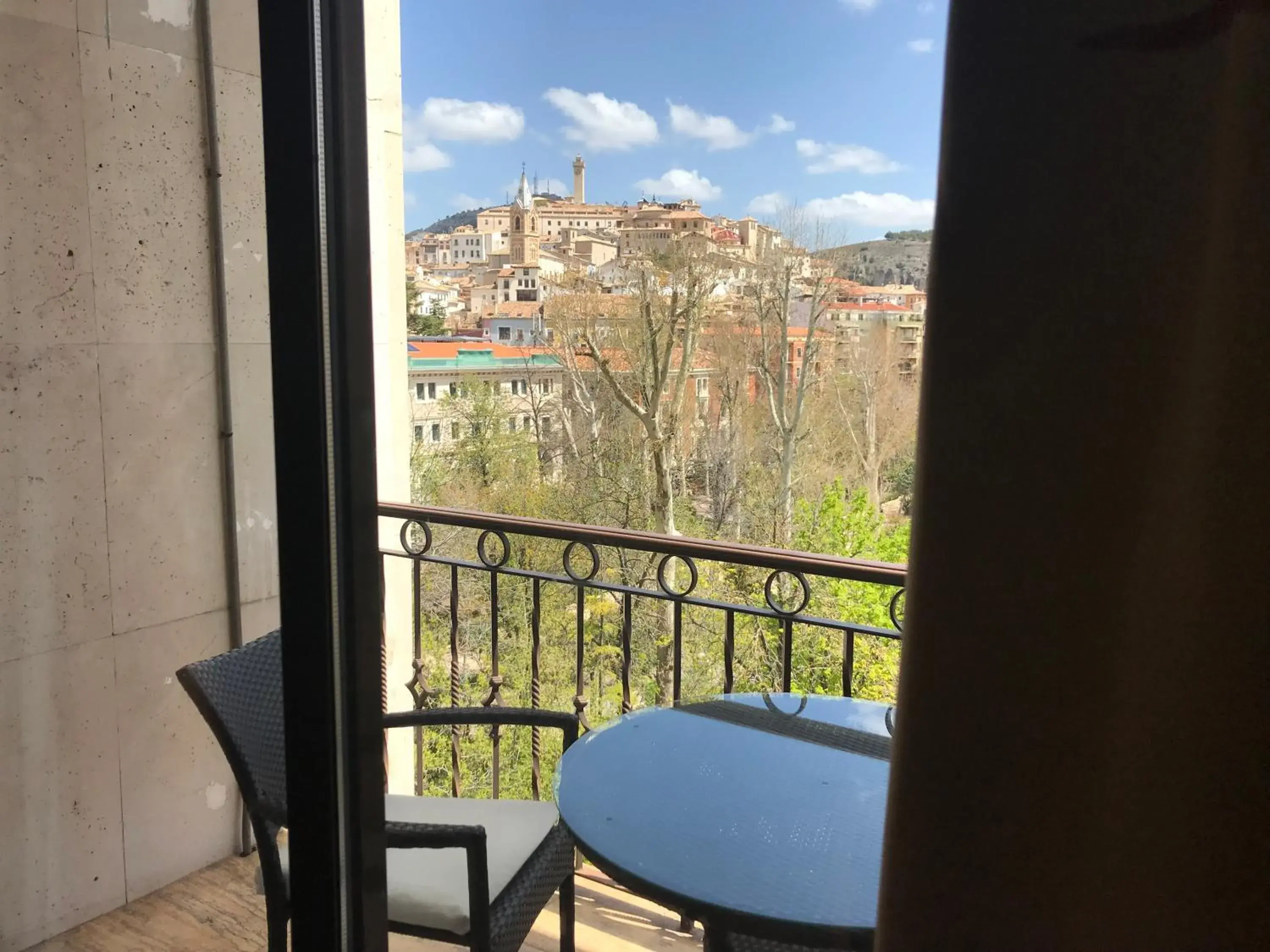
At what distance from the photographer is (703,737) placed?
162cm

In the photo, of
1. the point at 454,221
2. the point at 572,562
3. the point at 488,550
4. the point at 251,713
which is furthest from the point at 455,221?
the point at 251,713

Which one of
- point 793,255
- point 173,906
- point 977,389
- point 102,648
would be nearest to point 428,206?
point 793,255

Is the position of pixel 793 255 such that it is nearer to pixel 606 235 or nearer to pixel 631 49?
pixel 606 235

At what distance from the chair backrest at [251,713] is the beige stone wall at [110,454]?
0.11 meters

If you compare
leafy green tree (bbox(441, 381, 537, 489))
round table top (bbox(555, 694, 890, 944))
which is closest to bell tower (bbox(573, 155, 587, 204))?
leafy green tree (bbox(441, 381, 537, 489))

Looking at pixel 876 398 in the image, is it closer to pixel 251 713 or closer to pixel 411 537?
pixel 251 713

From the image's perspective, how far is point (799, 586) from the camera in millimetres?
1993

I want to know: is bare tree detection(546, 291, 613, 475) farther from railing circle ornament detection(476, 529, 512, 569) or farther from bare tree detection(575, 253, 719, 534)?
railing circle ornament detection(476, 529, 512, 569)

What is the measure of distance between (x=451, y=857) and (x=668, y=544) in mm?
846

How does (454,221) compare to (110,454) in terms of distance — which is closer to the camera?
(110,454)

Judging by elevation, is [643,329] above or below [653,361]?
above

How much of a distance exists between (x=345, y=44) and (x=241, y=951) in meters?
1.66

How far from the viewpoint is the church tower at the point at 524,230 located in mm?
3693

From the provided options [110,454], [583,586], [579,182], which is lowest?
[583,586]
